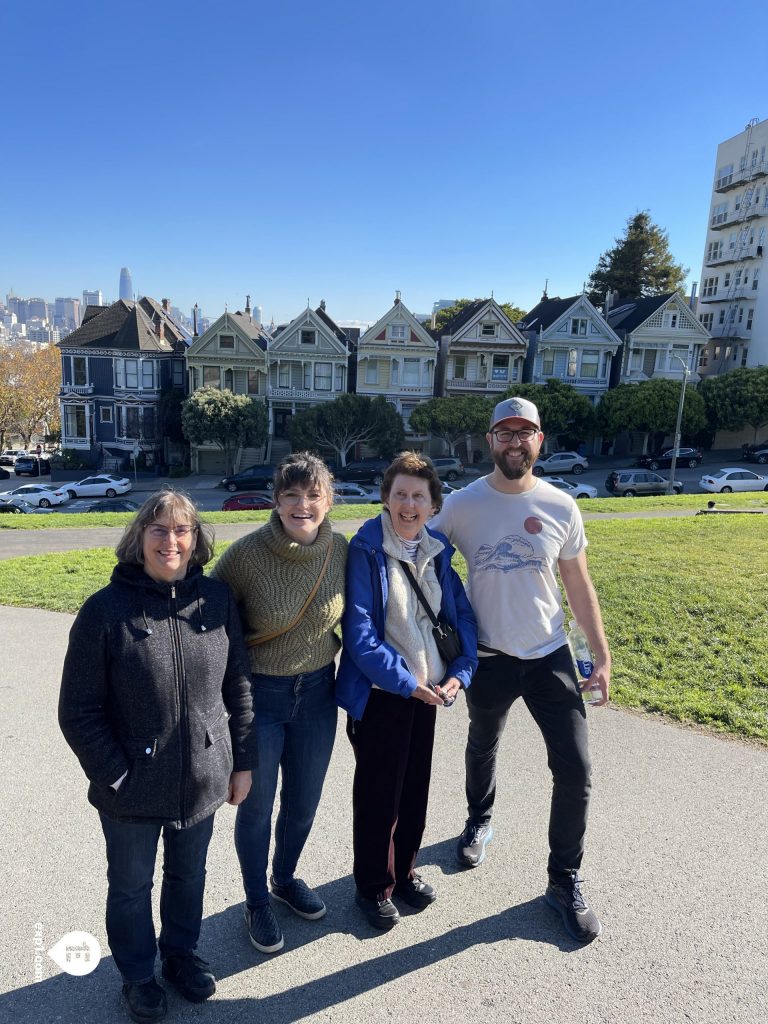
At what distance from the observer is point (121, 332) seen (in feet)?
143

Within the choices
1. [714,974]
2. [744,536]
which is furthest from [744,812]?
[744,536]

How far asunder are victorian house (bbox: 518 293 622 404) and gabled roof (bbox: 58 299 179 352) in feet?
83.8

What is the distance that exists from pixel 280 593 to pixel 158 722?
79 cm

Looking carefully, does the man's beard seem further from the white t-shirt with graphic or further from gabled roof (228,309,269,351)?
gabled roof (228,309,269,351)

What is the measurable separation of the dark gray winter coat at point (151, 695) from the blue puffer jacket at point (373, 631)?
63cm

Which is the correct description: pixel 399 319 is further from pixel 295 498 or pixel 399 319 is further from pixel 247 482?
pixel 295 498

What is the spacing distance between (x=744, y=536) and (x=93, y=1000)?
11.6 metres

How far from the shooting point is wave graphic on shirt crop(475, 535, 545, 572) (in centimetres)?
366

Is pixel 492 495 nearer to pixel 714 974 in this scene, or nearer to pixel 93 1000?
pixel 714 974

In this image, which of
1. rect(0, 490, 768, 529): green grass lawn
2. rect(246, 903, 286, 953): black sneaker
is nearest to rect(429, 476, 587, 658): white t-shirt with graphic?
rect(246, 903, 286, 953): black sneaker

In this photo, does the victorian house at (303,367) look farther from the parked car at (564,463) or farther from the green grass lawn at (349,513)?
the green grass lawn at (349,513)

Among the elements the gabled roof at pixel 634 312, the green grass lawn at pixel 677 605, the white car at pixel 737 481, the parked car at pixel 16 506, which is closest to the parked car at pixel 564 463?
the white car at pixel 737 481

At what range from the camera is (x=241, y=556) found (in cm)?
320

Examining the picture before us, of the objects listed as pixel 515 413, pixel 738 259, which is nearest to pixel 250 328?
pixel 738 259
